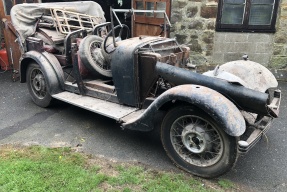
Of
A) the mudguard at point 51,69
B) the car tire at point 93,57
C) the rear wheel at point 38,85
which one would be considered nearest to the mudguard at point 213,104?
the car tire at point 93,57

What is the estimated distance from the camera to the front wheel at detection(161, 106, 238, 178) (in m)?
3.09

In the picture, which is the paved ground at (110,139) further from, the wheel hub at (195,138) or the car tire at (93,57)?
the car tire at (93,57)

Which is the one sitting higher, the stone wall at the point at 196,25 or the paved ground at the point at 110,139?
the stone wall at the point at 196,25

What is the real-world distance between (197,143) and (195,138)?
0.06m

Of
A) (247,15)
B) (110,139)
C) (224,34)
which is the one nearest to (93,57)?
(110,139)

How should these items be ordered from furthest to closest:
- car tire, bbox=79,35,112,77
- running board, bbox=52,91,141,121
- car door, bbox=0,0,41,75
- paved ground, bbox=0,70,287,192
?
car door, bbox=0,0,41,75, car tire, bbox=79,35,112,77, running board, bbox=52,91,141,121, paved ground, bbox=0,70,287,192

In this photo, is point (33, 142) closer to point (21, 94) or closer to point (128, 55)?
point (128, 55)

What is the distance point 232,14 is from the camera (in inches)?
271

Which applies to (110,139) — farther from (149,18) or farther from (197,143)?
(149,18)

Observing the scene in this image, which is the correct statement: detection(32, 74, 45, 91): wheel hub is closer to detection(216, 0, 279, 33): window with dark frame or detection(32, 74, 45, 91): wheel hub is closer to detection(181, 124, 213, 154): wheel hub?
detection(181, 124, 213, 154): wheel hub

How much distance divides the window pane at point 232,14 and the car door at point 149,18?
4.57 ft

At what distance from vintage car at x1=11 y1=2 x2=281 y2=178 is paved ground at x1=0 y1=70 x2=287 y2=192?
0.33 m

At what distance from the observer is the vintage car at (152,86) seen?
123 inches

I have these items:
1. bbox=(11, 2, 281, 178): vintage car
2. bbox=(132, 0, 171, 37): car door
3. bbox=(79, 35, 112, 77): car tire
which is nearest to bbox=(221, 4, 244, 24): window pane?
bbox=(132, 0, 171, 37): car door
